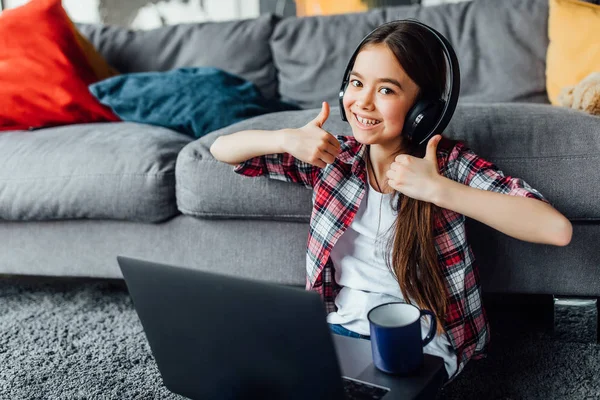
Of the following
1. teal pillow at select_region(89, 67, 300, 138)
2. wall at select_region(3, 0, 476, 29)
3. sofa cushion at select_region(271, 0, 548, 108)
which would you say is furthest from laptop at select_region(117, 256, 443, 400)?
wall at select_region(3, 0, 476, 29)

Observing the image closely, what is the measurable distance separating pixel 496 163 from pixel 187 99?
3.09 ft

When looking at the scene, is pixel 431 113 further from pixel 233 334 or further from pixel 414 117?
pixel 233 334

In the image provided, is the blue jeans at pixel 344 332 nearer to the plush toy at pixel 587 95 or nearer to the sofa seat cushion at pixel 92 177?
the sofa seat cushion at pixel 92 177

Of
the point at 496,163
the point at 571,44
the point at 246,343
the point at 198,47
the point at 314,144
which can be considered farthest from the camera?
the point at 198,47

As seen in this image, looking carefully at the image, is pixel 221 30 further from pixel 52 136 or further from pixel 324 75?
pixel 52 136

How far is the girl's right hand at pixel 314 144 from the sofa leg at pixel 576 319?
606 millimetres

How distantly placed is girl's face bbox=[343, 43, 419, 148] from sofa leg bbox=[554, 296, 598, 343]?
0.56 m

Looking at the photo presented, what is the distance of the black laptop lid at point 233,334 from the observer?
0.70 meters

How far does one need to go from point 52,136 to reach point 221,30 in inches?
29.4

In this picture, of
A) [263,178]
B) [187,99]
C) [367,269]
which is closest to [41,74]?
[187,99]

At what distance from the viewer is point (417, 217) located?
40.3 inches

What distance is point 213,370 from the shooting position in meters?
0.82

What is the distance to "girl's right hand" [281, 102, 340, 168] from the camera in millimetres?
1037

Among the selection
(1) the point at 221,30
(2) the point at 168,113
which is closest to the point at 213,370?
(2) the point at 168,113
